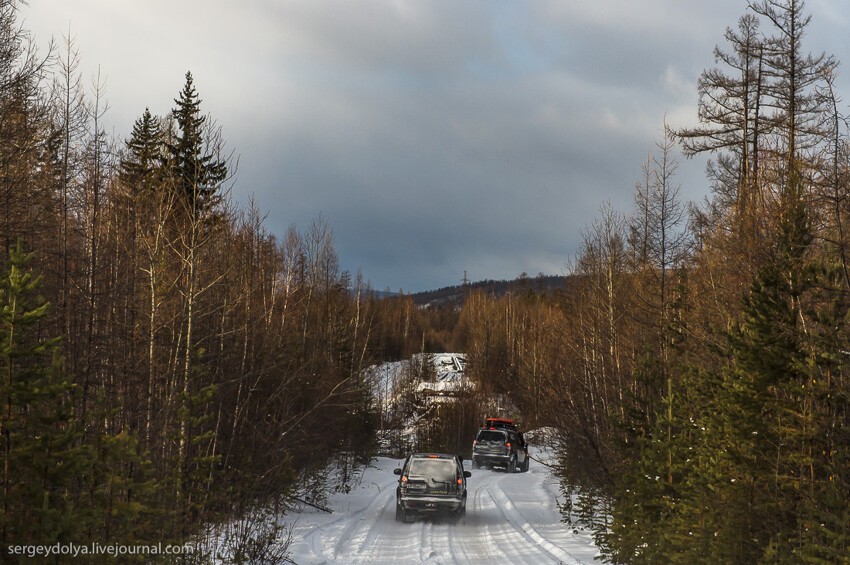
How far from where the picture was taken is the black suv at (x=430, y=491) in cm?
1773

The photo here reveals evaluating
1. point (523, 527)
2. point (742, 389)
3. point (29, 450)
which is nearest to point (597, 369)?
point (523, 527)

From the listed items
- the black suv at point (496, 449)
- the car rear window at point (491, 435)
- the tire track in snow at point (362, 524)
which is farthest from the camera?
the car rear window at point (491, 435)

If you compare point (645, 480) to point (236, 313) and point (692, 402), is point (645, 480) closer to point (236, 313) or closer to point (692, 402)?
point (692, 402)

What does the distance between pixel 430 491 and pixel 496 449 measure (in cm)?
1611

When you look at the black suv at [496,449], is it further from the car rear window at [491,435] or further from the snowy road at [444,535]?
the snowy road at [444,535]

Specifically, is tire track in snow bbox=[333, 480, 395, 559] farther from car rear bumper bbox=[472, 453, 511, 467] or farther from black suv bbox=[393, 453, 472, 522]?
car rear bumper bbox=[472, 453, 511, 467]

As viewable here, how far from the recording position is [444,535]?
15.8 metres

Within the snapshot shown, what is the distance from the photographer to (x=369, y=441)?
2881 cm

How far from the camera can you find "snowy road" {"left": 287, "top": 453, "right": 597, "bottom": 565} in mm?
13203

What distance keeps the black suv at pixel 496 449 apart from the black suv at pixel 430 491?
15.3 meters

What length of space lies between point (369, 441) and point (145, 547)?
20.7m

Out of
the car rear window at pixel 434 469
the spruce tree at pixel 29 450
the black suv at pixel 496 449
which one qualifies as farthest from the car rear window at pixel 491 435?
the spruce tree at pixel 29 450

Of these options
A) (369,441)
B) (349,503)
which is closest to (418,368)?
(369,441)

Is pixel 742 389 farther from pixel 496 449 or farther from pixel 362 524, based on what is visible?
pixel 496 449
